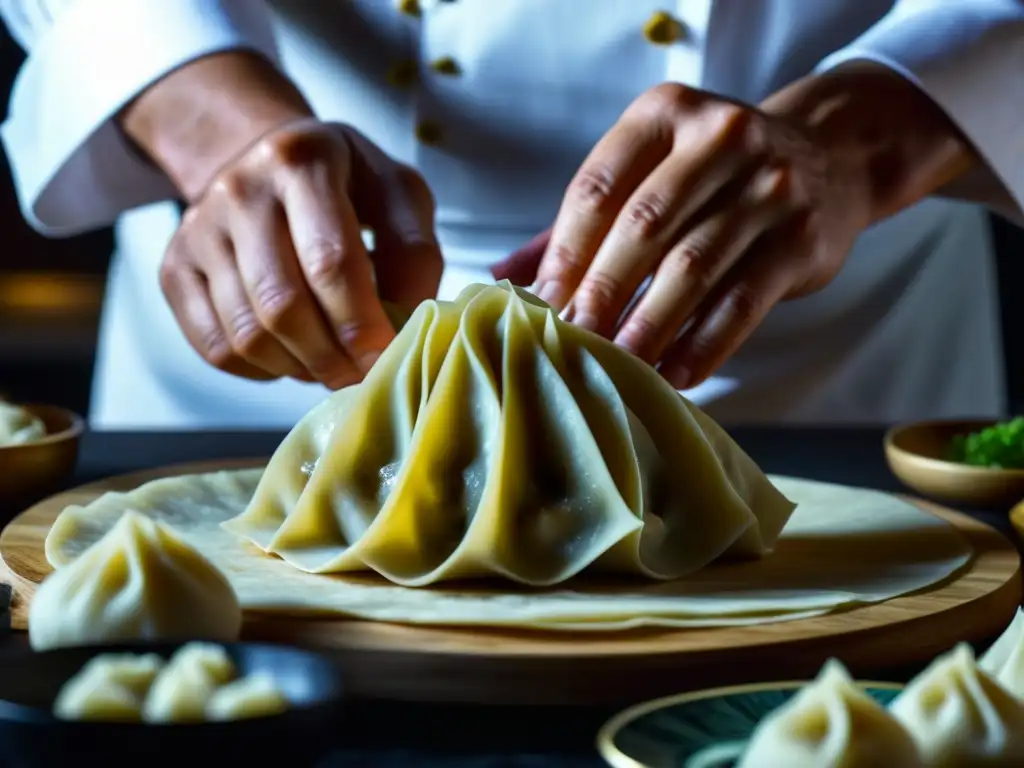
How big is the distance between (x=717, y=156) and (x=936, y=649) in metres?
0.84

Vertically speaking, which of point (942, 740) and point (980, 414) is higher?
point (942, 740)

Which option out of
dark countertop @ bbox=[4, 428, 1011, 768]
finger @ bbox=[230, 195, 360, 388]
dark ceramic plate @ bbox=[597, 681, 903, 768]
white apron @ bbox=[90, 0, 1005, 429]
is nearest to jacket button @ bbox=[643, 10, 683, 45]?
white apron @ bbox=[90, 0, 1005, 429]

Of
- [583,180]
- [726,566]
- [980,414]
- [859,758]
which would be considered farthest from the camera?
[980,414]

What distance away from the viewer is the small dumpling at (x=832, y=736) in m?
0.81

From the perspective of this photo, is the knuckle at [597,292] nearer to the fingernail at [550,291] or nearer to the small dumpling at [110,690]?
the fingernail at [550,291]

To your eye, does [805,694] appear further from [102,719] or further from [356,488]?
[356,488]

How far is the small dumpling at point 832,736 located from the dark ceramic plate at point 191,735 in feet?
0.86

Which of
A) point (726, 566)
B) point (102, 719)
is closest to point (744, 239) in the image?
point (726, 566)

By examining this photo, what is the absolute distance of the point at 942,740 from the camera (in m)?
0.86

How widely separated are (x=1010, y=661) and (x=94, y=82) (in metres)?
1.95

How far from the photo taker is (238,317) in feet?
6.56

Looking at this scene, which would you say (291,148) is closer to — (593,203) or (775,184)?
(593,203)

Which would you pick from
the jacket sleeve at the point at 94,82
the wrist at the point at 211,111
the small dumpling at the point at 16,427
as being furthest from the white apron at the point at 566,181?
the small dumpling at the point at 16,427

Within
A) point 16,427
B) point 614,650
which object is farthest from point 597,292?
point 16,427
